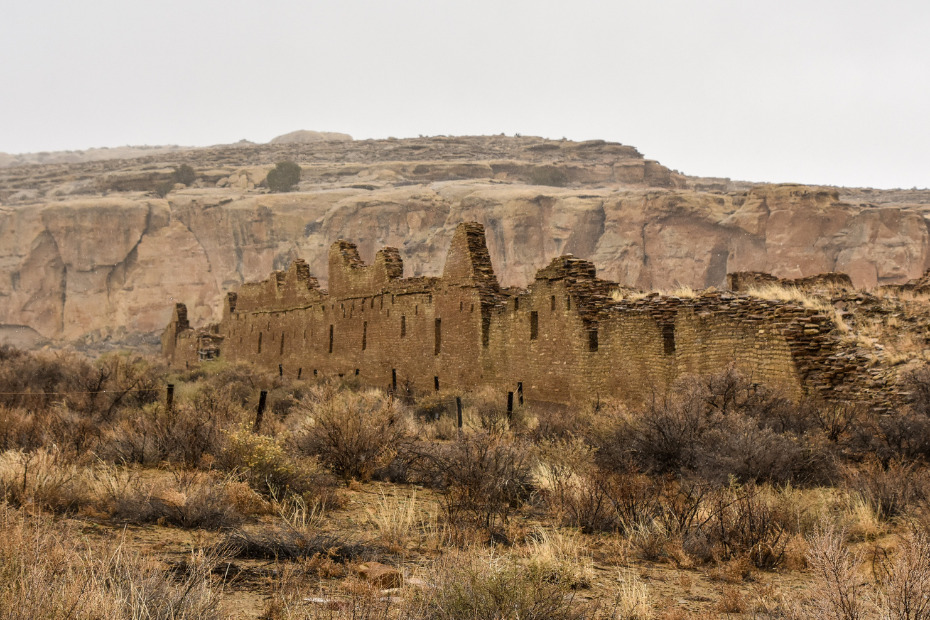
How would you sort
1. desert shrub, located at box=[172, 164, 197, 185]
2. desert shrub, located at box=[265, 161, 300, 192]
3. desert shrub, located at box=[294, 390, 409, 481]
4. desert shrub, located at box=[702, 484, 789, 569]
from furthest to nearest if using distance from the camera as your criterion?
desert shrub, located at box=[172, 164, 197, 185] → desert shrub, located at box=[265, 161, 300, 192] → desert shrub, located at box=[294, 390, 409, 481] → desert shrub, located at box=[702, 484, 789, 569]

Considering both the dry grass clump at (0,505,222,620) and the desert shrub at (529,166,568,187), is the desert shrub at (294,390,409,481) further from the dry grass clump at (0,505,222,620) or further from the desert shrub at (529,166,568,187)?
the desert shrub at (529,166,568,187)

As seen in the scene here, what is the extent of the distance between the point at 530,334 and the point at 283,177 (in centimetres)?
6705

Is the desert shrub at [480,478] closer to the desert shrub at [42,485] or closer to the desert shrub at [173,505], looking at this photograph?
the desert shrub at [173,505]

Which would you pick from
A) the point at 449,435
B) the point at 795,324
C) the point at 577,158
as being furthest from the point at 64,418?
the point at 577,158

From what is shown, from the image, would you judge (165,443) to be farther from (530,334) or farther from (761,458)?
(530,334)

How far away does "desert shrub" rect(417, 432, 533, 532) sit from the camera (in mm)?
7695

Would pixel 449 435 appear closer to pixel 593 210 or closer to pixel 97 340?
pixel 593 210

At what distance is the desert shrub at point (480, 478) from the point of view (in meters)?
7.70

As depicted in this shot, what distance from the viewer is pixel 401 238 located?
65.6 metres

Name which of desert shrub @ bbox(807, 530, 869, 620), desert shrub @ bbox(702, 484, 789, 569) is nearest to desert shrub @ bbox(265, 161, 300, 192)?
desert shrub @ bbox(702, 484, 789, 569)

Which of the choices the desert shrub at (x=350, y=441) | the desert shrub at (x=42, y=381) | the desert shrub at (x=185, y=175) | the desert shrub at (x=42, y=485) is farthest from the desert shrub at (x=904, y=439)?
the desert shrub at (x=185, y=175)

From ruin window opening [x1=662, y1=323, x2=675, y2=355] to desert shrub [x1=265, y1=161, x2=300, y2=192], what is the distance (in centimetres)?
6940

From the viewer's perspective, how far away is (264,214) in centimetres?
6688

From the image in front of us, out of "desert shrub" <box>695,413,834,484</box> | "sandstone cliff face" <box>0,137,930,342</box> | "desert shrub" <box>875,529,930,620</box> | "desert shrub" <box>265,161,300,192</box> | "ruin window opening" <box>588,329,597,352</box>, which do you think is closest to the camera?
"desert shrub" <box>875,529,930,620</box>
